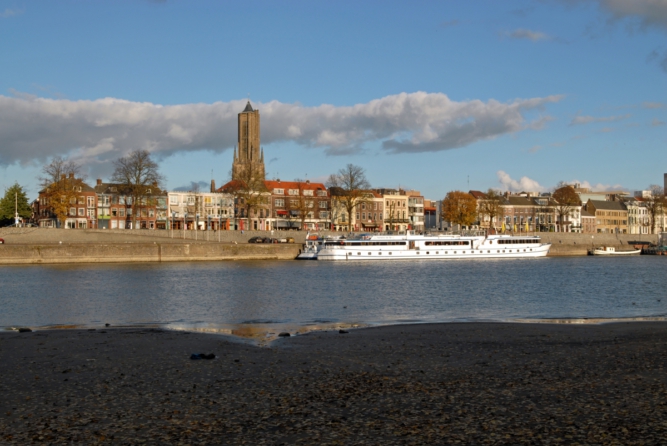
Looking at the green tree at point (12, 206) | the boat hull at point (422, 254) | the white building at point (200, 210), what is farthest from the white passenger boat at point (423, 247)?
the green tree at point (12, 206)

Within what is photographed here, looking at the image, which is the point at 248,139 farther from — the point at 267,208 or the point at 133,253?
the point at 133,253

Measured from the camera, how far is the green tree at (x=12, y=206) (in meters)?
129

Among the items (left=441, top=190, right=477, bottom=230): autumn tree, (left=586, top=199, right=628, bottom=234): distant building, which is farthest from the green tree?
(left=586, top=199, right=628, bottom=234): distant building

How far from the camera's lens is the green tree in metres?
129

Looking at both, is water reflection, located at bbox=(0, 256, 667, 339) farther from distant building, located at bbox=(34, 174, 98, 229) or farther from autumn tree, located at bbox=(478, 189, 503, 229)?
autumn tree, located at bbox=(478, 189, 503, 229)

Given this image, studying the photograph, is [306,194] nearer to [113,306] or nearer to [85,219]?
[85,219]

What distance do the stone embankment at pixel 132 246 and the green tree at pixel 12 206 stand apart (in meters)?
36.2

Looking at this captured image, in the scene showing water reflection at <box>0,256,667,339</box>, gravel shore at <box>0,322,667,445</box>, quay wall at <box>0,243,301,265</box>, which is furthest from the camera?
quay wall at <box>0,243,301,265</box>

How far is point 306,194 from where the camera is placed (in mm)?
147750

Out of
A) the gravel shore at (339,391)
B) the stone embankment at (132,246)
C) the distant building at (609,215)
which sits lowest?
the gravel shore at (339,391)

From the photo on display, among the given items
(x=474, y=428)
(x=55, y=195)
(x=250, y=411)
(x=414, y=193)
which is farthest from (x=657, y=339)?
(x=414, y=193)

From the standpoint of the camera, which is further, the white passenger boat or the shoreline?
the white passenger boat

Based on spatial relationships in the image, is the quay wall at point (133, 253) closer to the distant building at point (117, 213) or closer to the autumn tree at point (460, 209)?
the distant building at point (117, 213)

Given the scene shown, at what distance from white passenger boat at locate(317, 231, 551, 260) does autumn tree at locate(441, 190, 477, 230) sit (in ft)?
138
